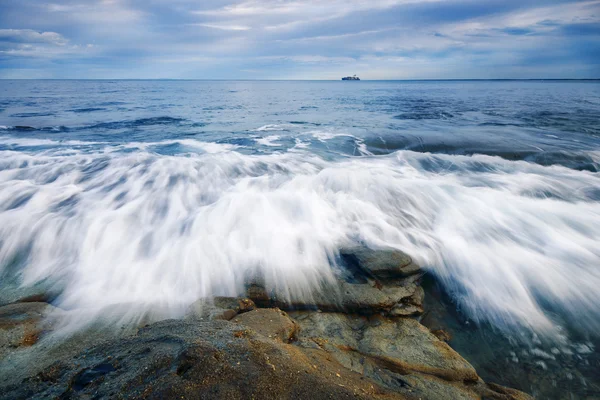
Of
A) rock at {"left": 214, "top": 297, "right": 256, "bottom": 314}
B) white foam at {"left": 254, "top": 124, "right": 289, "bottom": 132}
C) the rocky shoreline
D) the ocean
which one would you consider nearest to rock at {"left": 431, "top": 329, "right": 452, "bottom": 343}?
the rocky shoreline

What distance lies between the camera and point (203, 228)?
6.05 m

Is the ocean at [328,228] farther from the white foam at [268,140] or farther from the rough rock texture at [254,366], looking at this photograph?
the white foam at [268,140]

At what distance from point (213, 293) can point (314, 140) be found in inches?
424

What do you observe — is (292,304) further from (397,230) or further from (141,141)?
(141,141)

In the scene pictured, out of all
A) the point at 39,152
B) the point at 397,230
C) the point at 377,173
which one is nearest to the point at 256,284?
the point at 397,230

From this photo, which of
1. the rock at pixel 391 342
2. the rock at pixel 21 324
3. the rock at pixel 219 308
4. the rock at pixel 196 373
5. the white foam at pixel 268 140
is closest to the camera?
the rock at pixel 196 373

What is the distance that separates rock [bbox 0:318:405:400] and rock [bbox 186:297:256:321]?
0.85 metres

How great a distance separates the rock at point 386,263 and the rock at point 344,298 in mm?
201

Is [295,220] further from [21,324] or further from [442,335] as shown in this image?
[21,324]

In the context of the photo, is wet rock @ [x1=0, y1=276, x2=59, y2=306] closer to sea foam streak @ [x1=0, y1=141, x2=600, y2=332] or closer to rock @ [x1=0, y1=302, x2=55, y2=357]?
sea foam streak @ [x1=0, y1=141, x2=600, y2=332]

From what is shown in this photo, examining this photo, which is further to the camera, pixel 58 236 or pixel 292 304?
pixel 58 236

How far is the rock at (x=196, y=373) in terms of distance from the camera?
201 cm

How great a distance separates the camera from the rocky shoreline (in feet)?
6.88

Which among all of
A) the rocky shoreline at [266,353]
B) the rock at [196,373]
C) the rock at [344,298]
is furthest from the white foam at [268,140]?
the rock at [196,373]
